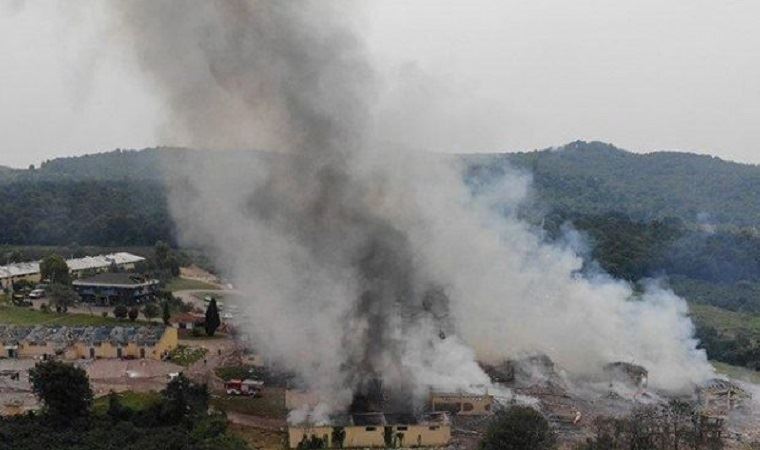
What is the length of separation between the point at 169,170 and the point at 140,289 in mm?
12465

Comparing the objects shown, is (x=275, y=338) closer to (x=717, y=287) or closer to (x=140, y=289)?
(x=140, y=289)

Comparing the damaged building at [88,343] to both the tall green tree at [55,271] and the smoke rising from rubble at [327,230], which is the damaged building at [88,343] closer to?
the smoke rising from rubble at [327,230]

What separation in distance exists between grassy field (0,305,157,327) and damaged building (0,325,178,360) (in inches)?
163

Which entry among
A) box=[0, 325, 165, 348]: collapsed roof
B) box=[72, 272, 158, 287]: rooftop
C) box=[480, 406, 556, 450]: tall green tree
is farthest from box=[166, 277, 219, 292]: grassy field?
box=[480, 406, 556, 450]: tall green tree

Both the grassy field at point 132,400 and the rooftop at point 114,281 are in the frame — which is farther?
the rooftop at point 114,281

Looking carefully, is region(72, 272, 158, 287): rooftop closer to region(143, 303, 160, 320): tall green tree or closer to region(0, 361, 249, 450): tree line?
region(143, 303, 160, 320): tall green tree

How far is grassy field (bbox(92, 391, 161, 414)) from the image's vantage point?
28.1 metres

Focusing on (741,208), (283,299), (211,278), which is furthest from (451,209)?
(741,208)

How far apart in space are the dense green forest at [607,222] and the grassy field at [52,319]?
8.42m

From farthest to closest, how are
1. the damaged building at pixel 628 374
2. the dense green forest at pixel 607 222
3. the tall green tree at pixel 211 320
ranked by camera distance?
the dense green forest at pixel 607 222 < the tall green tree at pixel 211 320 < the damaged building at pixel 628 374

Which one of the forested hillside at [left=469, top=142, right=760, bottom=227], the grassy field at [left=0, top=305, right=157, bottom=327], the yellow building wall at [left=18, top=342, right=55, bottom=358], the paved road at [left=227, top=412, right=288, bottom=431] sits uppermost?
the forested hillside at [left=469, top=142, right=760, bottom=227]

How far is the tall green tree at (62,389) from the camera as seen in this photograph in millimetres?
26438

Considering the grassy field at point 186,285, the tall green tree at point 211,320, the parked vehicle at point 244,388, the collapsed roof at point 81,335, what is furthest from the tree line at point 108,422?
the grassy field at point 186,285

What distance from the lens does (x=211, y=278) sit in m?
61.0
